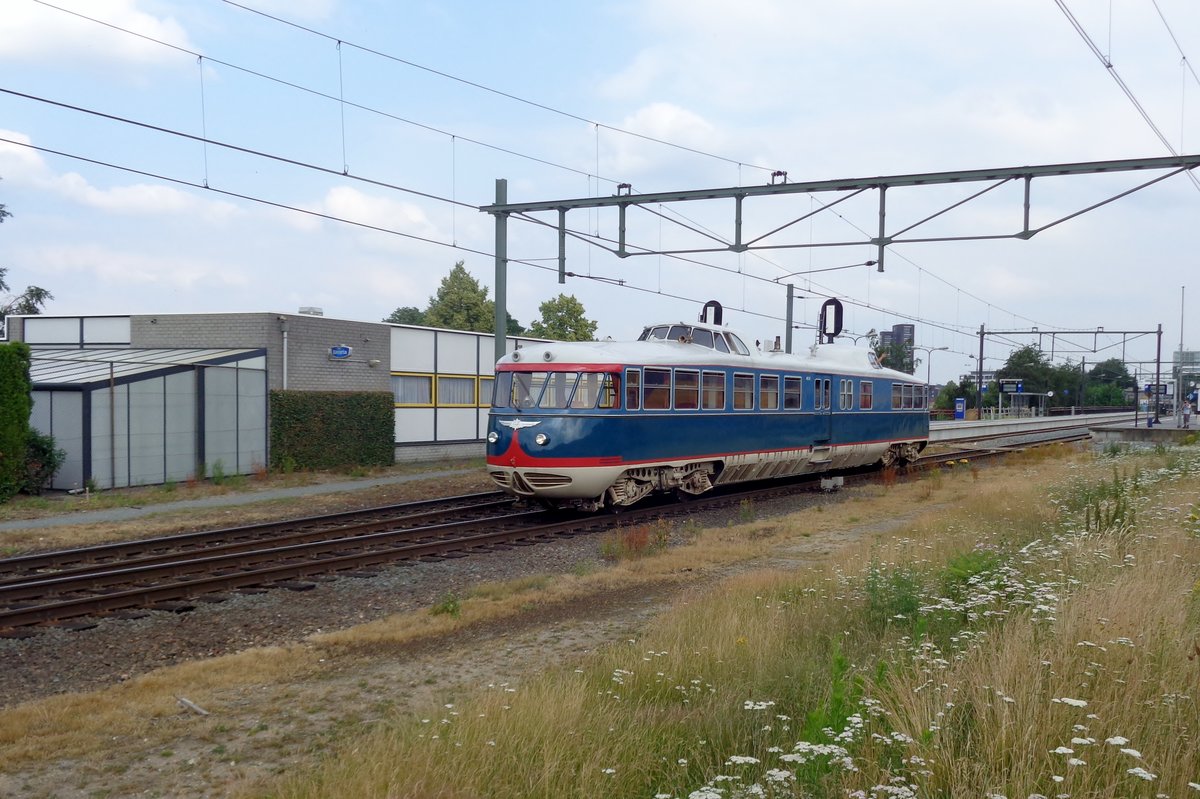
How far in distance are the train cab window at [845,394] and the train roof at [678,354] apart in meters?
0.32

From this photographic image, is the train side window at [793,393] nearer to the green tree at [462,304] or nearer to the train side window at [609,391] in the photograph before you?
the train side window at [609,391]

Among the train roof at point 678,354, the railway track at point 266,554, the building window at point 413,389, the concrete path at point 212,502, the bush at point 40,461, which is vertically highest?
Result: the train roof at point 678,354

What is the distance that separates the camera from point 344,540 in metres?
14.1

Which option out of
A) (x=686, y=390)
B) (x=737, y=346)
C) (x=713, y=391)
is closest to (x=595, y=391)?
(x=686, y=390)

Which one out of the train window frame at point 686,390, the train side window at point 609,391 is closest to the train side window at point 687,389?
the train window frame at point 686,390

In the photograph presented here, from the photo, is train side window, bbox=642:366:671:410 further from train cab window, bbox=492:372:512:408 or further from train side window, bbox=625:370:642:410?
train cab window, bbox=492:372:512:408

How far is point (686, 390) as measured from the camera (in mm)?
18312

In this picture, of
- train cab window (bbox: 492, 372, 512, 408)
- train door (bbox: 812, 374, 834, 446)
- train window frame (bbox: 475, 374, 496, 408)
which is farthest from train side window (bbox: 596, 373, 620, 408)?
train window frame (bbox: 475, 374, 496, 408)

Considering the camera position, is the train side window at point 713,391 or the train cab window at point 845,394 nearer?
the train side window at point 713,391

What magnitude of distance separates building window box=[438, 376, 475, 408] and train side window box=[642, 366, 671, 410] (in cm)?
1536

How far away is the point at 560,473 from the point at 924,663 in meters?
11.0

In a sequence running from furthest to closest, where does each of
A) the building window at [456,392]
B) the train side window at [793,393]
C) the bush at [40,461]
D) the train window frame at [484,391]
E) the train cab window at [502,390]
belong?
A: 1. the train window frame at [484,391]
2. the building window at [456,392]
3. the train side window at [793,393]
4. the bush at [40,461]
5. the train cab window at [502,390]

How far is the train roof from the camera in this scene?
17.0 meters

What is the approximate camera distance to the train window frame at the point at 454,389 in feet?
104
